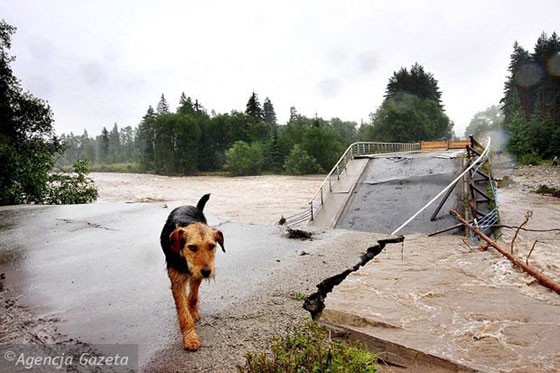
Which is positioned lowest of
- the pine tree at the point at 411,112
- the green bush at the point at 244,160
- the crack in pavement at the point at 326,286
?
the crack in pavement at the point at 326,286

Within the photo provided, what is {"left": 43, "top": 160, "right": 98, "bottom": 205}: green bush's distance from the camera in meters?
18.6

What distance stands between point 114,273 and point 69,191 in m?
15.6

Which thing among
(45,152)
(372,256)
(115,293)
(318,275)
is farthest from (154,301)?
(45,152)

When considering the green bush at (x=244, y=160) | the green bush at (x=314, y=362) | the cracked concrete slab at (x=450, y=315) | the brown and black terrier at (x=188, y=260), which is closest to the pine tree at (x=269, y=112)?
the green bush at (x=244, y=160)

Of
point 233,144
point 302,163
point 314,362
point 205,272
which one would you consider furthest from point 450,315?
point 233,144

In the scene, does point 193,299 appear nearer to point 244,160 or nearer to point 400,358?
point 400,358

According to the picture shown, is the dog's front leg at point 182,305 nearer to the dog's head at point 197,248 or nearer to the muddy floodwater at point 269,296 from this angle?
the muddy floodwater at point 269,296

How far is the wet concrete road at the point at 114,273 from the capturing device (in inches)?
161

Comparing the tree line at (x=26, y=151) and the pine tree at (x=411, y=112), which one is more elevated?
the pine tree at (x=411, y=112)

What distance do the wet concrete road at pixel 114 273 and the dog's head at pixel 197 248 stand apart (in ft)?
3.26

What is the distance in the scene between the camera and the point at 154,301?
4.77 metres

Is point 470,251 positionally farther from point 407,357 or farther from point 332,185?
point 332,185

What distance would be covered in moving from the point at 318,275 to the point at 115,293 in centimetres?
313

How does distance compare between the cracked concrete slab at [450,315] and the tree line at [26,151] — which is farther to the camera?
the tree line at [26,151]
